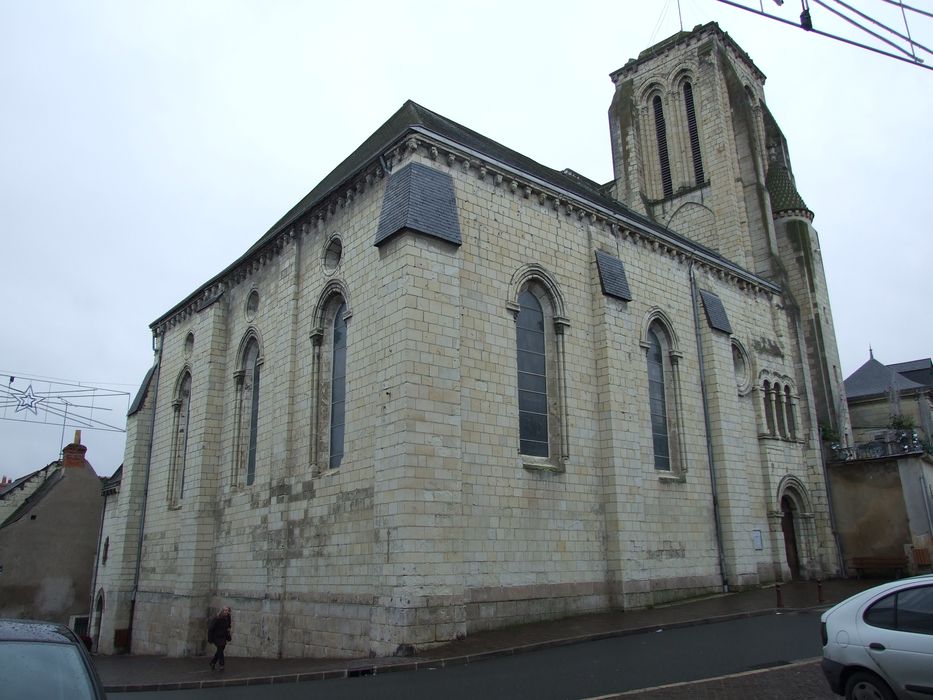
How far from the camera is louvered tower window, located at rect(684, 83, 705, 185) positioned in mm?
29219

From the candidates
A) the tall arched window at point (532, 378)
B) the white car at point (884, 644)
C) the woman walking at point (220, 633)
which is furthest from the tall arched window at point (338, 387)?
the white car at point (884, 644)

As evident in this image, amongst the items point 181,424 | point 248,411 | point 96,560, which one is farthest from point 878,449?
point 96,560

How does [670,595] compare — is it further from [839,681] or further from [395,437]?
[839,681]

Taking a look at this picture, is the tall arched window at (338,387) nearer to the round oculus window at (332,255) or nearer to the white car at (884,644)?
the round oculus window at (332,255)

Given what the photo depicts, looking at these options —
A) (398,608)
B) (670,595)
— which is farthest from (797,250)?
(398,608)

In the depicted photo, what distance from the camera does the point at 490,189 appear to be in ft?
53.7

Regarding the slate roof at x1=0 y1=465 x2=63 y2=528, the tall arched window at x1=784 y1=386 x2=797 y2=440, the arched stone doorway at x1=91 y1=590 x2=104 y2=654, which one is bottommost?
the arched stone doorway at x1=91 y1=590 x2=104 y2=654

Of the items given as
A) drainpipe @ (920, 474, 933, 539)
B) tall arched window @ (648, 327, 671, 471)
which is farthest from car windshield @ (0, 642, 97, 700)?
drainpipe @ (920, 474, 933, 539)

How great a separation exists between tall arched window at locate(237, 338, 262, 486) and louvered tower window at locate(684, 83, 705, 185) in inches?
759

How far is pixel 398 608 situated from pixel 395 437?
300 cm

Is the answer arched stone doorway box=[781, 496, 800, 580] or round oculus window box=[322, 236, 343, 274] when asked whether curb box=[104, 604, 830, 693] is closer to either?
round oculus window box=[322, 236, 343, 274]

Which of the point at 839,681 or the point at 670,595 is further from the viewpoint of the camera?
the point at 670,595

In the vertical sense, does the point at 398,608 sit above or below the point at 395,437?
below

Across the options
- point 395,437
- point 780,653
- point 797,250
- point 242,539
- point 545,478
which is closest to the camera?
point 780,653
